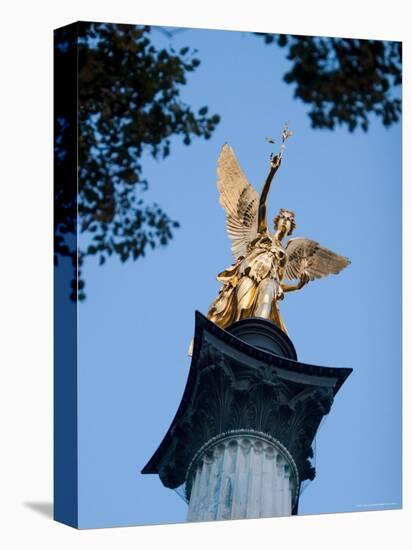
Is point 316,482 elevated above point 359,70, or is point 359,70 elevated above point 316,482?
point 359,70

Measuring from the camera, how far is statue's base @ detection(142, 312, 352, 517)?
17781 millimetres

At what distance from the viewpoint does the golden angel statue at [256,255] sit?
59.4ft

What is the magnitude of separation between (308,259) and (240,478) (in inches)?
88.3

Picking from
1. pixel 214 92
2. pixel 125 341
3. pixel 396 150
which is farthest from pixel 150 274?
pixel 396 150

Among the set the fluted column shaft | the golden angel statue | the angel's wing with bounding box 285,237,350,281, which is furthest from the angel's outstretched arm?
the fluted column shaft

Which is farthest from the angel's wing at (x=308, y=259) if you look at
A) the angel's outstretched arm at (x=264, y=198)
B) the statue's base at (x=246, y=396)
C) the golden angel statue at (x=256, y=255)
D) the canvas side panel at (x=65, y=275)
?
the canvas side panel at (x=65, y=275)

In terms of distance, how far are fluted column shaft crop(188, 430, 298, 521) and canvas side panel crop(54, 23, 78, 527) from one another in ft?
3.93

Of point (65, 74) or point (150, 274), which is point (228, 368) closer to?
point (150, 274)

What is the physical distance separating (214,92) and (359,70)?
5.87ft

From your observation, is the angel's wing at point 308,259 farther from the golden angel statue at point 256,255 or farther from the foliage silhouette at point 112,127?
the foliage silhouette at point 112,127

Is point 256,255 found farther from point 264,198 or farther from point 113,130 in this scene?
point 113,130

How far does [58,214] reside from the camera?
57.8 ft

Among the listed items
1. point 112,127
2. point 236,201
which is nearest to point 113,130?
point 112,127

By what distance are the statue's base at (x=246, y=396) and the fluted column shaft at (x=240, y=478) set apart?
0.07 m
